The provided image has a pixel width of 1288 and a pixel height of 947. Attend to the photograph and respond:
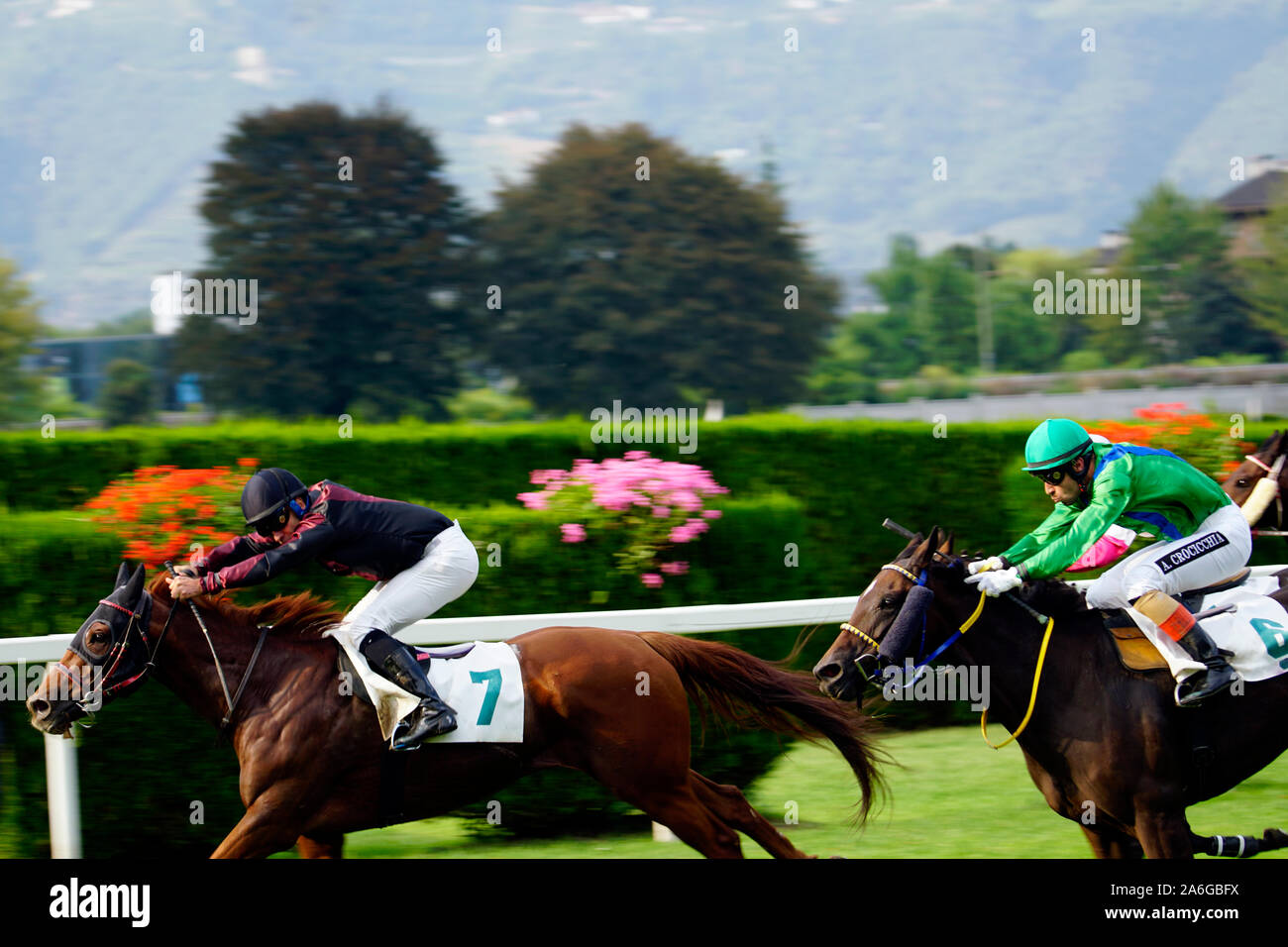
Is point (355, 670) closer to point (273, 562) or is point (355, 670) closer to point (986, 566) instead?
point (273, 562)

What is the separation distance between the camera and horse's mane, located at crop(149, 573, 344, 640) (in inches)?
165

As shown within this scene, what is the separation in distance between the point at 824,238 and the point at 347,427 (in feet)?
158

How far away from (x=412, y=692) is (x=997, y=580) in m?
1.82

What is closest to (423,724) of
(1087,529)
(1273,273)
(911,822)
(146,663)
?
(146,663)

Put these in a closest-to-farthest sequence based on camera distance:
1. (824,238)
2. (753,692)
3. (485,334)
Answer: (753,692) < (485,334) < (824,238)

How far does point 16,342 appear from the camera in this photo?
22.8 meters

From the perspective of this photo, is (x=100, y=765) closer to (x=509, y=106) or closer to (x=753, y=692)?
(x=753, y=692)

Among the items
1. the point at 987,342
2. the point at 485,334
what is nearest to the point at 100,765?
the point at 485,334

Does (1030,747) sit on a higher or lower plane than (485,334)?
lower

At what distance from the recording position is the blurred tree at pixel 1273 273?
3053 cm

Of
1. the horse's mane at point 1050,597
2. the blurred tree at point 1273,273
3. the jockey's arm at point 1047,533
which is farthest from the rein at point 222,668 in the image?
the blurred tree at point 1273,273

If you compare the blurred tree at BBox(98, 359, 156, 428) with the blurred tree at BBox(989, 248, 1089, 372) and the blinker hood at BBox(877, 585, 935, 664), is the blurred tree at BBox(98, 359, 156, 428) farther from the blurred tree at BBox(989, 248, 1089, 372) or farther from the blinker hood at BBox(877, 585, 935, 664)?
the blinker hood at BBox(877, 585, 935, 664)

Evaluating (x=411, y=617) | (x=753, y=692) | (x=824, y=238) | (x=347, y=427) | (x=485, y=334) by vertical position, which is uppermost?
(x=824, y=238)

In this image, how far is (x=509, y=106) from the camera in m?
41.0
